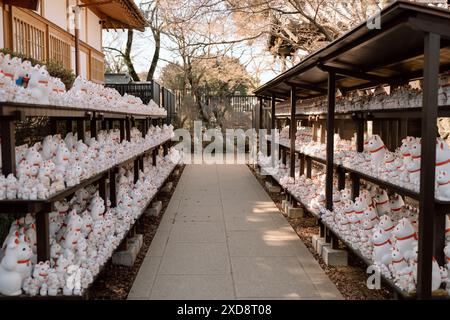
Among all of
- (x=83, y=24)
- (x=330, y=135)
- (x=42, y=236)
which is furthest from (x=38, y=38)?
(x=42, y=236)

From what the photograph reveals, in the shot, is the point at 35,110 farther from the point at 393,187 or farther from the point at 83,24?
the point at 83,24

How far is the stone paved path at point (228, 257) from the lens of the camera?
4.59 m

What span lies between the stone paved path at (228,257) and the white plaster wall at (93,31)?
19.2ft

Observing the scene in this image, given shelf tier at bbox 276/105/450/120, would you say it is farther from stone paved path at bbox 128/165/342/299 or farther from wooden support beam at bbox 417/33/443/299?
stone paved path at bbox 128/165/342/299

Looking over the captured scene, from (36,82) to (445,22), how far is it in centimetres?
307

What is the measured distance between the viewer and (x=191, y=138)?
2119 centimetres

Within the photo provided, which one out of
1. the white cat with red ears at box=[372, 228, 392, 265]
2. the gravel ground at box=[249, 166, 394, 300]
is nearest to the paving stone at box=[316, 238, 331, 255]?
the gravel ground at box=[249, 166, 394, 300]

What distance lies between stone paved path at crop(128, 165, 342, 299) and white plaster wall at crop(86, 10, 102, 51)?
5850 mm

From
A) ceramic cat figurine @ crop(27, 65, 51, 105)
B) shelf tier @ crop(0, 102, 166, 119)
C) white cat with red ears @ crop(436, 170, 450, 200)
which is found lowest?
white cat with red ears @ crop(436, 170, 450, 200)

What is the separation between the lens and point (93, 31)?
1291 cm

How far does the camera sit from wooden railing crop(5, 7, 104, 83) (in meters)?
7.04

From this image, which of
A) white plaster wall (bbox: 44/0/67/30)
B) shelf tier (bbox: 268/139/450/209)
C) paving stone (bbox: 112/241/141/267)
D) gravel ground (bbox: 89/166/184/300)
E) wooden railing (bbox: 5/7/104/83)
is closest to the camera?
shelf tier (bbox: 268/139/450/209)
